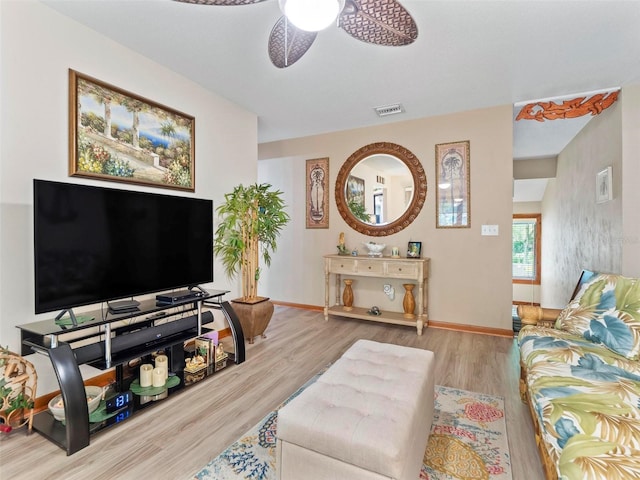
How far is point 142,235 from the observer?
2344 millimetres

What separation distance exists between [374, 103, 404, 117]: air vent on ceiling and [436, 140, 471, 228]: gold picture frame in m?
0.67

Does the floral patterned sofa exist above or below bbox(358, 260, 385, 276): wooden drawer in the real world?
below

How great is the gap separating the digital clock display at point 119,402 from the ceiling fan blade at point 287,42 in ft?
7.72

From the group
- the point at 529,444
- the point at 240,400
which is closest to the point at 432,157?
the point at 529,444

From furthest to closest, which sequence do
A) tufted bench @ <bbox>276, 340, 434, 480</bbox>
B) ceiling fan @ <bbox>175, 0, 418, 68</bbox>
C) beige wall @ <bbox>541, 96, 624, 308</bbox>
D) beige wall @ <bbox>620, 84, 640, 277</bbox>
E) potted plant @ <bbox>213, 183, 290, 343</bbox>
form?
potted plant @ <bbox>213, 183, 290, 343</bbox> → beige wall @ <bbox>541, 96, 624, 308</bbox> → beige wall @ <bbox>620, 84, 640, 277</bbox> → ceiling fan @ <bbox>175, 0, 418, 68</bbox> → tufted bench @ <bbox>276, 340, 434, 480</bbox>

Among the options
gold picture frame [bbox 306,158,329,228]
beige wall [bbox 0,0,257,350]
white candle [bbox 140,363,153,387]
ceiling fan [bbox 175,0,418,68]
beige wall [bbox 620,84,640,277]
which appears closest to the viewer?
ceiling fan [bbox 175,0,418,68]

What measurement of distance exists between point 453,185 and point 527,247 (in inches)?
187

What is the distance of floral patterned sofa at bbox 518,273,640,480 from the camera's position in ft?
3.45

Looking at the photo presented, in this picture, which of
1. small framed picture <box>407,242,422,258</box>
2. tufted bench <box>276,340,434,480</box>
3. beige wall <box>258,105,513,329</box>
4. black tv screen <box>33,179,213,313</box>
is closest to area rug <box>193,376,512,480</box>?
tufted bench <box>276,340,434,480</box>

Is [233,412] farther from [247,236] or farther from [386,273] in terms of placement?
[386,273]

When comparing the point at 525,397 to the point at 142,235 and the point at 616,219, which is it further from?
the point at 142,235

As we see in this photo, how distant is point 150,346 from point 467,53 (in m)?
3.28

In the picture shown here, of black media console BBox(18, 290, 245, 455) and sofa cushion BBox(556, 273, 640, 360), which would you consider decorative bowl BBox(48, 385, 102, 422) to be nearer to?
black media console BBox(18, 290, 245, 455)

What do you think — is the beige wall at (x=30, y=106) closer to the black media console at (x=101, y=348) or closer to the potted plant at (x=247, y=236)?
the black media console at (x=101, y=348)
